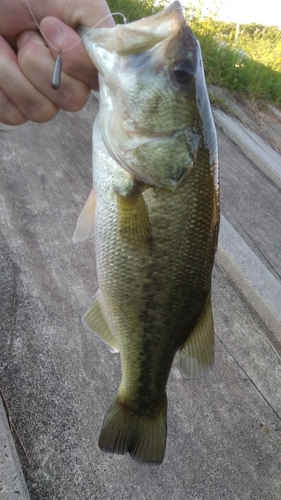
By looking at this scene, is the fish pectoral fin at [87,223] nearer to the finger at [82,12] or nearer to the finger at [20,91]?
the finger at [20,91]

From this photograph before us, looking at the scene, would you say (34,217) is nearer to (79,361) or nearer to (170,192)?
(79,361)

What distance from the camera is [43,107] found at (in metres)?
1.31

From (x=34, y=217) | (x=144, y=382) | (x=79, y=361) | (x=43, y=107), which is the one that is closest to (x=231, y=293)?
(x=79, y=361)

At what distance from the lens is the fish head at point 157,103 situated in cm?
120

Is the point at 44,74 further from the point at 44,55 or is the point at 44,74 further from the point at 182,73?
the point at 182,73

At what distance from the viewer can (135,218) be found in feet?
4.16

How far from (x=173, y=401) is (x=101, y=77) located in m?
1.85

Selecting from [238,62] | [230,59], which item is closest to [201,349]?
[230,59]

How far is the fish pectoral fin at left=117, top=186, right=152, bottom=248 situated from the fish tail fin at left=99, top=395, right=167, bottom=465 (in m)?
0.62

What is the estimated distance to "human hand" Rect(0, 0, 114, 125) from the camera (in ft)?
3.92

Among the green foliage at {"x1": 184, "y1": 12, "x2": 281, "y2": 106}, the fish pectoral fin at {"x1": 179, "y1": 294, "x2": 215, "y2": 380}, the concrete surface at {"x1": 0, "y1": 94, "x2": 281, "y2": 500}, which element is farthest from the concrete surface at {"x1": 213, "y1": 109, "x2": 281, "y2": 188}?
the fish pectoral fin at {"x1": 179, "y1": 294, "x2": 215, "y2": 380}

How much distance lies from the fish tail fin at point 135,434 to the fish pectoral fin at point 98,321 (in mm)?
234

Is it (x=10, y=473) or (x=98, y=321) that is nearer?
(x=98, y=321)

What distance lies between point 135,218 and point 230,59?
557cm
